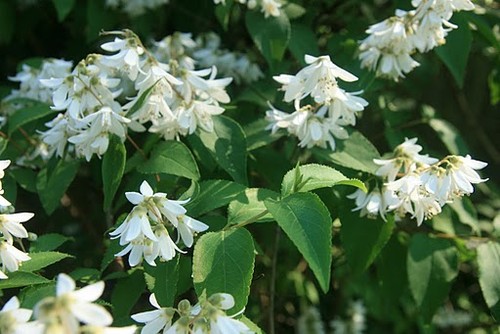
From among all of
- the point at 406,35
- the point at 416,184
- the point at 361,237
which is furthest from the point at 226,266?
the point at 406,35

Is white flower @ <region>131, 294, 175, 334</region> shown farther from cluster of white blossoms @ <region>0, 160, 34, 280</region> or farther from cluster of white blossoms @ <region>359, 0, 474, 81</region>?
cluster of white blossoms @ <region>359, 0, 474, 81</region>

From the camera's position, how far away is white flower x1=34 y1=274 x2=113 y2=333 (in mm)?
1090

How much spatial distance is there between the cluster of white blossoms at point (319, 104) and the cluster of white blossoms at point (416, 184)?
0.17 m

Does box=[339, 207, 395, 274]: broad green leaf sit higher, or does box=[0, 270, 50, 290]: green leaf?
box=[0, 270, 50, 290]: green leaf

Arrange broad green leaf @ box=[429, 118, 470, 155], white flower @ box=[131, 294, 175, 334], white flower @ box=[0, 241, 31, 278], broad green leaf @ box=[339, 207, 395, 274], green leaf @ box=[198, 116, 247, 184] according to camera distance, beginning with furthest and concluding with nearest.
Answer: broad green leaf @ box=[429, 118, 470, 155]
broad green leaf @ box=[339, 207, 395, 274]
green leaf @ box=[198, 116, 247, 184]
white flower @ box=[0, 241, 31, 278]
white flower @ box=[131, 294, 175, 334]

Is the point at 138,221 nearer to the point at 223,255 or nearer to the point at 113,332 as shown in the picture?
the point at 223,255

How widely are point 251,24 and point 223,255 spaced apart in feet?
3.98

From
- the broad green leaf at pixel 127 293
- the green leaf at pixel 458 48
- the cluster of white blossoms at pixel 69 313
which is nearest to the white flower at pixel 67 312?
the cluster of white blossoms at pixel 69 313

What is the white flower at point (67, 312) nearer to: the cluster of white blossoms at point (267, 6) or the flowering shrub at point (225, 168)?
the flowering shrub at point (225, 168)

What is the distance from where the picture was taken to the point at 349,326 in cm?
388

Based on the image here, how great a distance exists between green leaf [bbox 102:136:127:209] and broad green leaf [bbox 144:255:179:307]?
0.27m

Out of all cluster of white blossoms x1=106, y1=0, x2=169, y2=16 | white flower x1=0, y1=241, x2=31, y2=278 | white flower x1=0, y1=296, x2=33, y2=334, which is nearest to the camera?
white flower x1=0, y1=296, x2=33, y2=334

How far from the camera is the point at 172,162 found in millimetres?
1965

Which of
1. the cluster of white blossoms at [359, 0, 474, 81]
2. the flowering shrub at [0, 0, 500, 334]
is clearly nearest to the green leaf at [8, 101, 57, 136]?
the flowering shrub at [0, 0, 500, 334]
